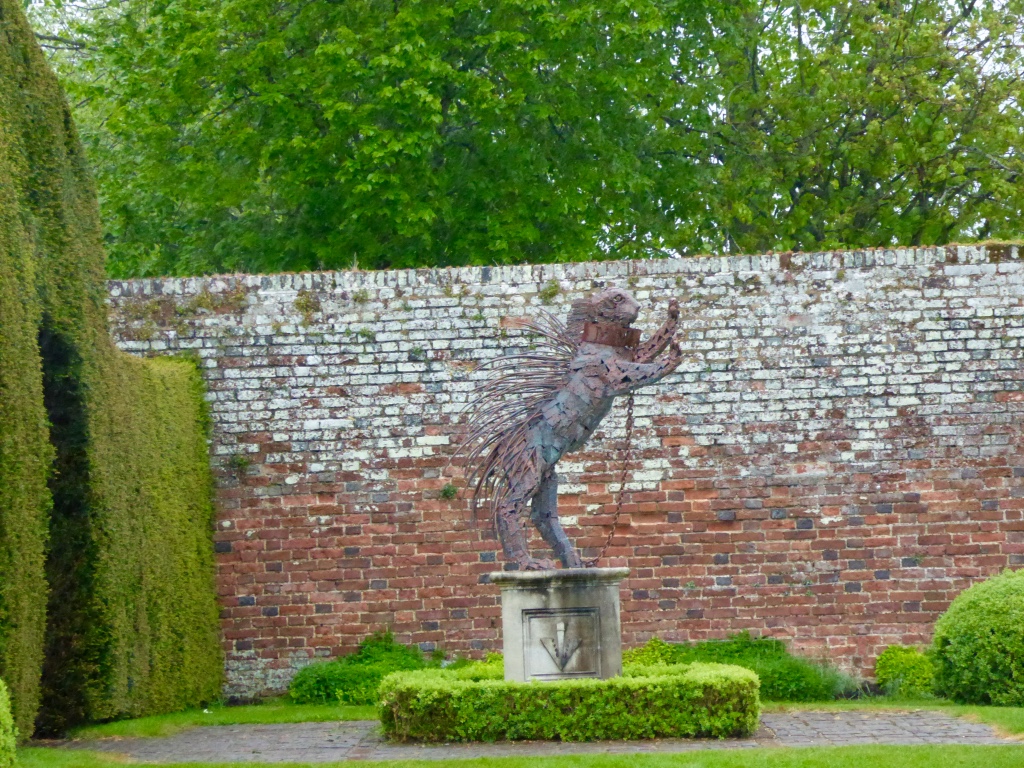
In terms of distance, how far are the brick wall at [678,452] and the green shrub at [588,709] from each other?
3370 mm

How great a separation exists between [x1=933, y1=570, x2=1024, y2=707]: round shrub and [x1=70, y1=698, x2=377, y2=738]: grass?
419 centimetres

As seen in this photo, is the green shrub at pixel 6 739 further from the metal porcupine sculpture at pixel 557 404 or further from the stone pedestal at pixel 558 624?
the metal porcupine sculpture at pixel 557 404

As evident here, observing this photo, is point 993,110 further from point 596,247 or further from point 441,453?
point 441,453

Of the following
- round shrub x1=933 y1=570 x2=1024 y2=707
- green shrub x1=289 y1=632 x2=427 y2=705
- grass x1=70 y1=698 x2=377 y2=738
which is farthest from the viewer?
green shrub x1=289 y1=632 x2=427 y2=705

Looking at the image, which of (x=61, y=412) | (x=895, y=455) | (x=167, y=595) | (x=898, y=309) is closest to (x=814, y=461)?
(x=895, y=455)

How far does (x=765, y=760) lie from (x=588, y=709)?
4.59 feet

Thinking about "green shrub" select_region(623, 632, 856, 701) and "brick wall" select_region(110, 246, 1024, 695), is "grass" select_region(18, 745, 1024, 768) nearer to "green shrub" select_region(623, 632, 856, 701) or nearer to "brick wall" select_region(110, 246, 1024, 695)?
"green shrub" select_region(623, 632, 856, 701)

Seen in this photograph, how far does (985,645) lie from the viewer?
9.73 m

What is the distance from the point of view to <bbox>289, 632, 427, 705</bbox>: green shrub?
37.7 feet

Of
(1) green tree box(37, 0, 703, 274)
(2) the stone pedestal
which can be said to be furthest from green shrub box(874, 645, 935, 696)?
(1) green tree box(37, 0, 703, 274)

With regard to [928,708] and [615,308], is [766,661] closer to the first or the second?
[928,708]

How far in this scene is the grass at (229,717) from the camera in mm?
9438

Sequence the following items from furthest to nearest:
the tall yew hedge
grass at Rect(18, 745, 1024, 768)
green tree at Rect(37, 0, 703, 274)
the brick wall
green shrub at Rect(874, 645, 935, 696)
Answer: green tree at Rect(37, 0, 703, 274) < the brick wall < green shrub at Rect(874, 645, 935, 696) < the tall yew hedge < grass at Rect(18, 745, 1024, 768)

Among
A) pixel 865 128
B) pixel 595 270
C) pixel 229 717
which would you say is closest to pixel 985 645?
pixel 595 270
